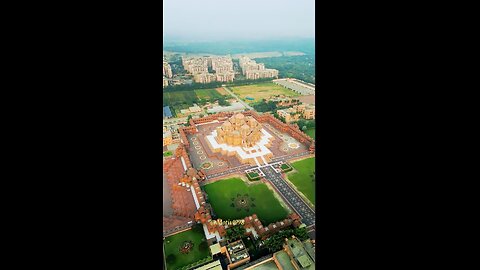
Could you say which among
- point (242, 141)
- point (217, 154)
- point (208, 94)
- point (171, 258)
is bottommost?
point (171, 258)

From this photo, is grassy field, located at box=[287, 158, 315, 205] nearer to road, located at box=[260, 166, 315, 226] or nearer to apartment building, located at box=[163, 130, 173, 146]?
road, located at box=[260, 166, 315, 226]

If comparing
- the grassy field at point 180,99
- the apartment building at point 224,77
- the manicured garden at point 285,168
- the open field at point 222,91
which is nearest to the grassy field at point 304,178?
the manicured garden at point 285,168

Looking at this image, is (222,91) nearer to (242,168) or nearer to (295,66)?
(242,168)

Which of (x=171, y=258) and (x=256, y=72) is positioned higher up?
(x=256, y=72)

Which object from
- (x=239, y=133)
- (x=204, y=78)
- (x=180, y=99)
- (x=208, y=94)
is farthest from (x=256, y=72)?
(x=239, y=133)

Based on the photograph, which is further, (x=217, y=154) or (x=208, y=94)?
(x=208, y=94)
